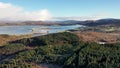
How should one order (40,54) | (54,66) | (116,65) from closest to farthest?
(116,65) < (54,66) < (40,54)

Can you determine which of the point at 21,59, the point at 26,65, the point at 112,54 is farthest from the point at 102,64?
the point at 21,59

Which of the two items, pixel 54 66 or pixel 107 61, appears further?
Answer: pixel 54 66

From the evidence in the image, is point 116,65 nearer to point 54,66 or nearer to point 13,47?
point 54,66

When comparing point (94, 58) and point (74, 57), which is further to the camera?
point (74, 57)

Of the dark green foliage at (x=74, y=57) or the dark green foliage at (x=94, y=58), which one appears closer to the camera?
the dark green foliage at (x=94, y=58)

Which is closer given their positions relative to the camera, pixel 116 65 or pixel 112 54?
pixel 116 65

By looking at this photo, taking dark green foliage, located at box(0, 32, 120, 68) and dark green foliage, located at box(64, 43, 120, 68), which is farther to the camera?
dark green foliage, located at box(0, 32, 120, 68)

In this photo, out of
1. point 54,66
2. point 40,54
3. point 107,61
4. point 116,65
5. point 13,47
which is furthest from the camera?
point 13,47

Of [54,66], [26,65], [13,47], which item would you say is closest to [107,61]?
[54,66]

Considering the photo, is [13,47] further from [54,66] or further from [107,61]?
[107,61]
